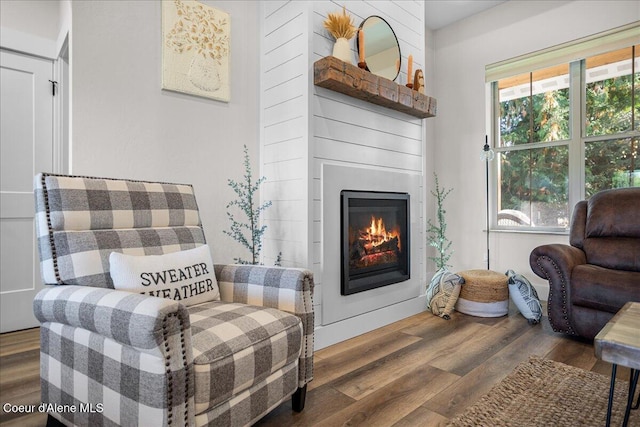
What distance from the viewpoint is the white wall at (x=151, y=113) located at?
2023mm

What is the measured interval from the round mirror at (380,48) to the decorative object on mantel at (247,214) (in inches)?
46.7

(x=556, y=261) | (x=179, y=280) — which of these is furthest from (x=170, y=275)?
(x=556, y=261)

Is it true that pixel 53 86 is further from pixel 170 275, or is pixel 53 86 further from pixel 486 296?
pixel 486 296

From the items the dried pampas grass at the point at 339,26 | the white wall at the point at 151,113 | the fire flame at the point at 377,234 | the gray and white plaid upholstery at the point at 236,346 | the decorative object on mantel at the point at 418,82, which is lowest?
the gray and white plaid upholstery at the point at 236,346

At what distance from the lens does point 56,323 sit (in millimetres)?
1332

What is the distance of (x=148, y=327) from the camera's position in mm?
996

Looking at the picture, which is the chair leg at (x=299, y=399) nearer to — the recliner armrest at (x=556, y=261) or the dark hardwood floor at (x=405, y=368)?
the dark hardwood floor at (x=405, y=368)

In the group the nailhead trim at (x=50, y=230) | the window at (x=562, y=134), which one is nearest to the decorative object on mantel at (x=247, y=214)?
the nailhead trim at (x=50, y=230)

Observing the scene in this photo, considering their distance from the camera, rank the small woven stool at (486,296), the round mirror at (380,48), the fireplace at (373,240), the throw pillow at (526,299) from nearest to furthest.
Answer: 1. the fireplace at (373,240)
2. the round mirror at (380,48)
3. the throw pillow at (526,299)
4. the small woven stool at (486,296)

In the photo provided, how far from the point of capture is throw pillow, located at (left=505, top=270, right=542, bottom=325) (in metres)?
2.82

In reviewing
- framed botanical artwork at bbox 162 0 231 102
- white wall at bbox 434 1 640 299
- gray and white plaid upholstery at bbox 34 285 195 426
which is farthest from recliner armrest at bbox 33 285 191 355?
white wall at bbox 434 1 640 299

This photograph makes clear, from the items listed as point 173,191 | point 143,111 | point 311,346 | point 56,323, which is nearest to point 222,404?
point 311,346

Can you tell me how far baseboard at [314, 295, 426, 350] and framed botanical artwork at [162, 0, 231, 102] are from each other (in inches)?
69.9

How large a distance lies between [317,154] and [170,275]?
4.08ft
